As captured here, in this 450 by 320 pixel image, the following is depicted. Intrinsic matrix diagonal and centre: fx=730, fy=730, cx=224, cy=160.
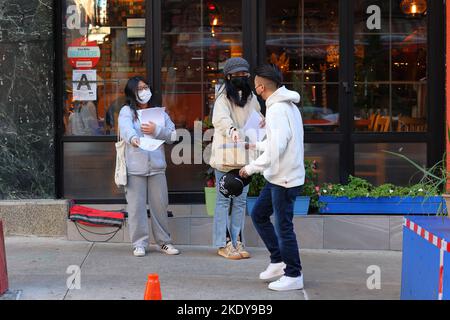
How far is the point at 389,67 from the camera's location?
8.51 metres

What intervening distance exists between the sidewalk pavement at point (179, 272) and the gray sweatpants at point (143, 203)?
233mm

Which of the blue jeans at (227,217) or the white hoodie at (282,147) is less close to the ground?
the white hoodie at (282,147)

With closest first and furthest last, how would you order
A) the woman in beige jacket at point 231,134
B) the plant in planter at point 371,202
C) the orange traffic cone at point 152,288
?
the orange traffic cone at point 152,288 < the woman in beige jacket at point 231,134 < the plant in planter at point 371,202

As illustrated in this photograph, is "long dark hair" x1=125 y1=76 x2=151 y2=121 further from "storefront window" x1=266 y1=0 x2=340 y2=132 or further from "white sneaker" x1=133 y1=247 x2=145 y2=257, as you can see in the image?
"storefront window" x1=266 y1=0 x2=340 y2=132

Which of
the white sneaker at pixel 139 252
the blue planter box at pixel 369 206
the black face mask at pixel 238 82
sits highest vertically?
the black face mask at pixel 238 82

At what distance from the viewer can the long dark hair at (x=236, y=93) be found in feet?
23.1

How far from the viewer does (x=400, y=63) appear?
8516mm

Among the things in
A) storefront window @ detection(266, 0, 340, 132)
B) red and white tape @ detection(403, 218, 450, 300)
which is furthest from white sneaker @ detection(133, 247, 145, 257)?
red and white tape @ detection(403, 218, 450, 300)

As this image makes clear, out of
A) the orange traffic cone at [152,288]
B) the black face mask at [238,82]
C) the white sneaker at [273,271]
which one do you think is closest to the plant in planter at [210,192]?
the black face mask at [238,82]

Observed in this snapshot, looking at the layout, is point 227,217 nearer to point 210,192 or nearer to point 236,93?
point 210,192

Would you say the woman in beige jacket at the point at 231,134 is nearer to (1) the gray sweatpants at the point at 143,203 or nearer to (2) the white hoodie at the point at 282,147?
(1) the gray sweatpants at the point at 143,203

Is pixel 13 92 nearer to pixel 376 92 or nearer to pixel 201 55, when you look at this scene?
pixel 201 55

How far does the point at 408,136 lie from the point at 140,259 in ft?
11.4
